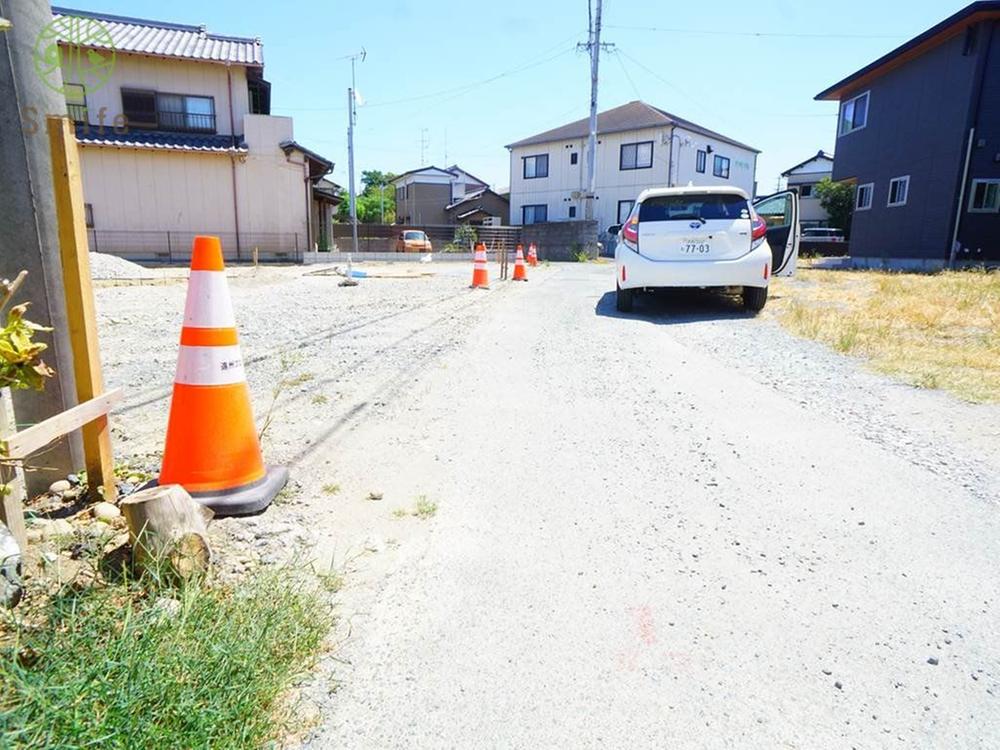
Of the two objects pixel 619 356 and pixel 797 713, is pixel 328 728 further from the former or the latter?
pixel 619 356

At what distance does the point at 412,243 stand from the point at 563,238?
24.9ft

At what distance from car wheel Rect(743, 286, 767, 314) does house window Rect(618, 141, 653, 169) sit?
1208 inches

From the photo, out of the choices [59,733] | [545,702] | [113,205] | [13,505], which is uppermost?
[113,205]

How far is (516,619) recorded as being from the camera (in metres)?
2.04

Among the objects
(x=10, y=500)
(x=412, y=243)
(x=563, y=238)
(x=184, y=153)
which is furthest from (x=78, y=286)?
(x=412, y=243)

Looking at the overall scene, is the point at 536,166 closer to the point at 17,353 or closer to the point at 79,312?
the point at 79,312

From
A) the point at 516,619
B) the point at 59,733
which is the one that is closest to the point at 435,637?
the point at 516,619

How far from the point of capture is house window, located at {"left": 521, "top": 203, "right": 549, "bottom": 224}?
4097 centimetres

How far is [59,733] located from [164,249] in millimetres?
24270

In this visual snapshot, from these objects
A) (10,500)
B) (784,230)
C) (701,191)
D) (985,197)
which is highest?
(985,197)

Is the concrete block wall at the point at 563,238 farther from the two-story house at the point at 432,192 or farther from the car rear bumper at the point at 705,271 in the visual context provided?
the car rear bumper at the point at 705,271

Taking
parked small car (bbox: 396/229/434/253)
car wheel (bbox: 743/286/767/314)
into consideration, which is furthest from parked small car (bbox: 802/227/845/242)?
car wheel (bbox: 743/286/767/314)

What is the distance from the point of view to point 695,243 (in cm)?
756

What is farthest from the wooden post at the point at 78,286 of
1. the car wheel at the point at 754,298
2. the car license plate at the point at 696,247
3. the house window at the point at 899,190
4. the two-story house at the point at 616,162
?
the two-story house at the point at 616,162
